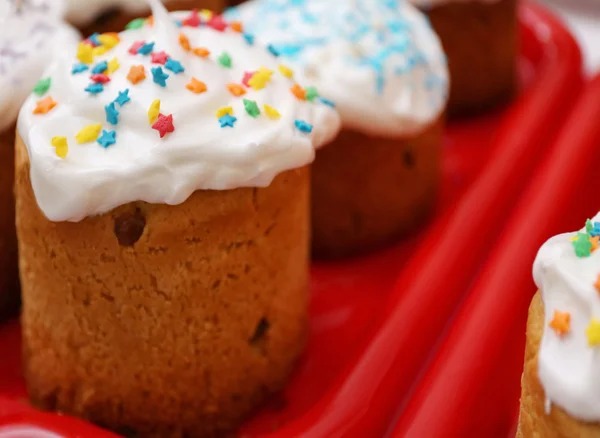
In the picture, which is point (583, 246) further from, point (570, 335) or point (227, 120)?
point (227, 120)

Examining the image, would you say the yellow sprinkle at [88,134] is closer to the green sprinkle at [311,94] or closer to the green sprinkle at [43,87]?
the green sprinkle at [43,87]

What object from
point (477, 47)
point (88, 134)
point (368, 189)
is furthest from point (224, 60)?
point (477, 47)

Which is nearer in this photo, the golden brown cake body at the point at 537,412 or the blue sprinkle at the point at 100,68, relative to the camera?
the golden brown cake body at the point at 537,412

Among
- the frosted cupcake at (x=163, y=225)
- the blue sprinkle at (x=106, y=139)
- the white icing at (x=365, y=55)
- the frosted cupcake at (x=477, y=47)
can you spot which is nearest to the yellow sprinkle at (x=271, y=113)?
the frosted cupcake at (x=163, y=225)

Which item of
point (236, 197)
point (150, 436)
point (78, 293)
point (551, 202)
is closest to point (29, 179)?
point (78, 293)

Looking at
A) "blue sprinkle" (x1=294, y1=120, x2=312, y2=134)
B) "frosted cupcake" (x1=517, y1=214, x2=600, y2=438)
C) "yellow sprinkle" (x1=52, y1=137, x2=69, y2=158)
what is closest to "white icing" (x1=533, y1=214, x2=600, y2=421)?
"frosted cupcake" (x1=517, y1=214, x2=600, y2=438)

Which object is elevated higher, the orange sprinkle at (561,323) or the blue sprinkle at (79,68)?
the blue sprinkle at (79,68)
